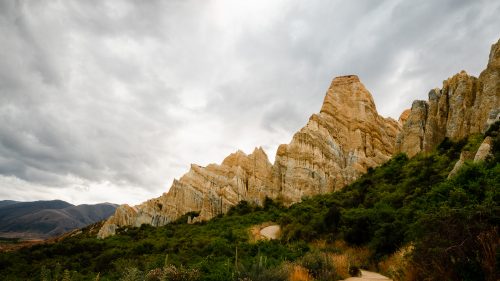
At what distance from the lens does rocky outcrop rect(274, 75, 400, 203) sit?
56.3 m

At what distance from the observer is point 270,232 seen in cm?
3509

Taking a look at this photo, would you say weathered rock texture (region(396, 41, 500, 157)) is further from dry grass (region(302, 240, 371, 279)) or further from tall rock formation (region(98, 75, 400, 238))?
dry grass (region(302, 240, 371, 279))

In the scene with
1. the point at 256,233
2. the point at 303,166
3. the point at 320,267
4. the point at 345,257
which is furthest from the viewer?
the point at 303,166

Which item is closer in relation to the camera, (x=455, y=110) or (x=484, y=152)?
(x=484, y=152)

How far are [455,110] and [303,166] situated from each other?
26205 mm

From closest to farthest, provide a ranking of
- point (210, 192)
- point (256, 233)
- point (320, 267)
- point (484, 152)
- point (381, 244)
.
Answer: point (320, 267), point (381, 244), point (484, 152), point (256, 233), point (210, 192)

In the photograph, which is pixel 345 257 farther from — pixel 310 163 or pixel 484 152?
pixel 310 163

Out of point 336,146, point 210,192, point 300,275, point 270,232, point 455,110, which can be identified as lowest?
point 300,275

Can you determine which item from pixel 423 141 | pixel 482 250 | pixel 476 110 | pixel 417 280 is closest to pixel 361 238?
pixel 417 280

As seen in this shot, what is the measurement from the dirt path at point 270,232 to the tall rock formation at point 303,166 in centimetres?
1885

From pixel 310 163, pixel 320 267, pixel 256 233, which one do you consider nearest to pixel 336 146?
pixel 310 163

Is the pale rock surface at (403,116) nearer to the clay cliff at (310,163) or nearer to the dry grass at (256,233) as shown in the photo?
the clay cliff at (310,163)

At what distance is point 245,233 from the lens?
3344 cm

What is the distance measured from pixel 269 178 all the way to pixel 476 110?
117ft
